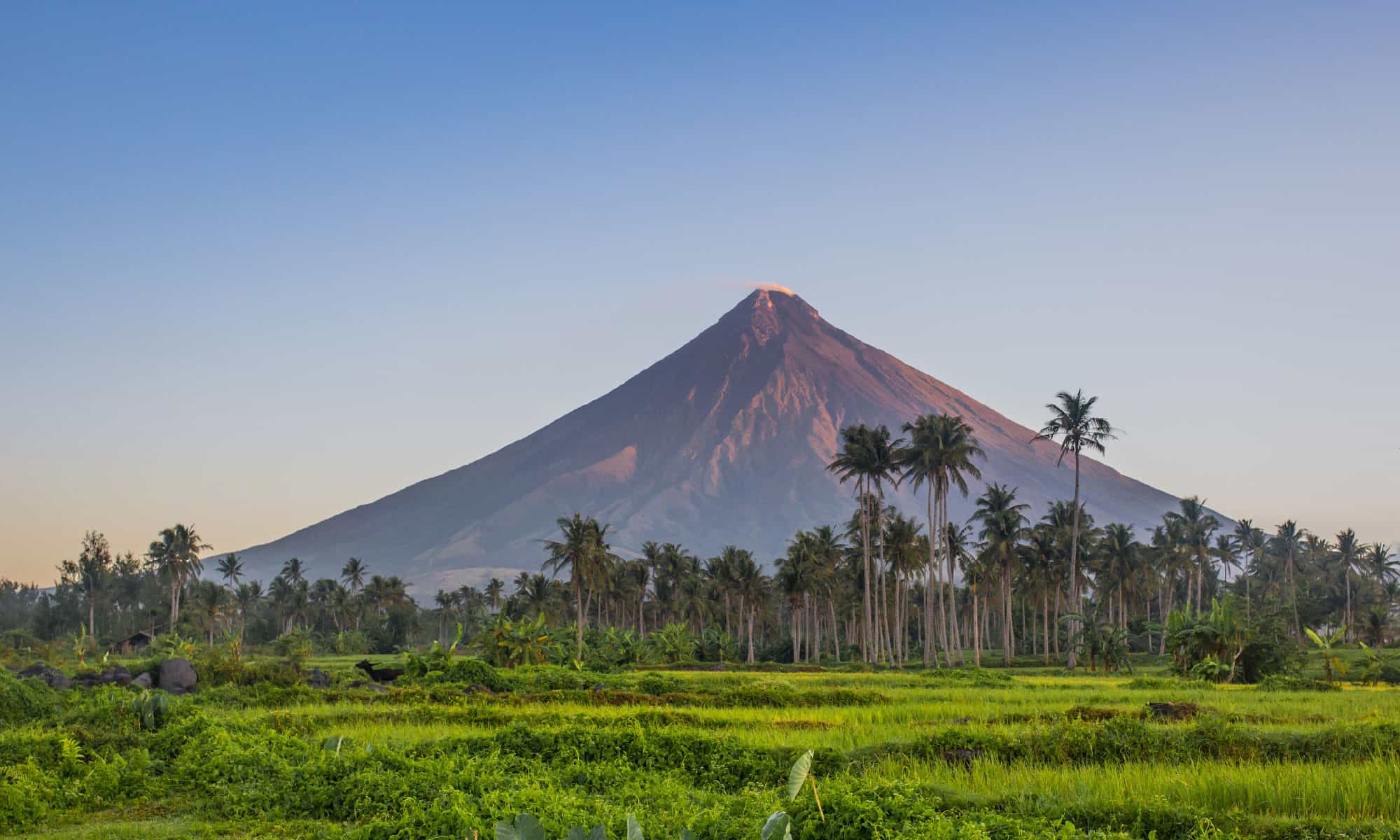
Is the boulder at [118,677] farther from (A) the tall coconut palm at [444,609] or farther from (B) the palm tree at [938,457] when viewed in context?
(A) the tall coconut palm at [444,609]

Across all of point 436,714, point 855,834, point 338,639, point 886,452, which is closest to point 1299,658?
point 886,452

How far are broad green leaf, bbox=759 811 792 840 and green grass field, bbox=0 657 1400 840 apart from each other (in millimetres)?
1655

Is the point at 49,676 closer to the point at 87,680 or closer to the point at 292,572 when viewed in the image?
the point at 87,680

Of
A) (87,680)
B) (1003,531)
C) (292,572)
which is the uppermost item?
(1003,531)

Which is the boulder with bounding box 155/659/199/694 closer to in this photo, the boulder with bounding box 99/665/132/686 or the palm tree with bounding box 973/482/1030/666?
the boulder with bounding box 99/665/132/686

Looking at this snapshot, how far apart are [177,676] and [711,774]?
107 ft

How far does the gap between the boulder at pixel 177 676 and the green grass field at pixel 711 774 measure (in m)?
12.3

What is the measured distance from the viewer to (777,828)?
683 cm

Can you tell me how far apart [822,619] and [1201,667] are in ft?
308

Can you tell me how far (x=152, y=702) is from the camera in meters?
21.6

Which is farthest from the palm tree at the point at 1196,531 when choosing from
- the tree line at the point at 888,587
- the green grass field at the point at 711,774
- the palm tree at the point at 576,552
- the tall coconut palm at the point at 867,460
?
the green grass field at the point at 711,774

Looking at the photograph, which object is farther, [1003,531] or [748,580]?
[748,580]

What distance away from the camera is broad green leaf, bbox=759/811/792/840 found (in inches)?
223

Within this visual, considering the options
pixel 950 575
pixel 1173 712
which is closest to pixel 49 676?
pixel 1173 712
